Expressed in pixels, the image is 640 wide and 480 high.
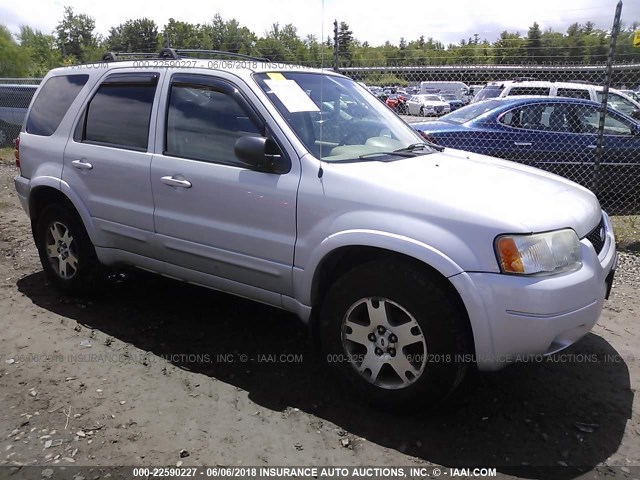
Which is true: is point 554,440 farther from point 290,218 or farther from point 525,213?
point 290,218

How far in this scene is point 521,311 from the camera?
2.58 meters

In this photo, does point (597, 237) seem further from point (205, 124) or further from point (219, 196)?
point (205, 124)

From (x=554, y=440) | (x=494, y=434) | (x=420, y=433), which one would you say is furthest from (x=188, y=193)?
(x=554, y=440)

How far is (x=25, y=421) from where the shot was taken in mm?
3029

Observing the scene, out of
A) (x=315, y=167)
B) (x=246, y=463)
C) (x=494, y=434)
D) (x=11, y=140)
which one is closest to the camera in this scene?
(x=246, y=463)

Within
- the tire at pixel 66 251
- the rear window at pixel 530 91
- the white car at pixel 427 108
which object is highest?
the rear window at pixel 530 91

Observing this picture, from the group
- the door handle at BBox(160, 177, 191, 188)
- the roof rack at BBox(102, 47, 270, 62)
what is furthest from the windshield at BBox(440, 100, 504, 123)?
the door handle at BBox(160, 177, 191, 188)

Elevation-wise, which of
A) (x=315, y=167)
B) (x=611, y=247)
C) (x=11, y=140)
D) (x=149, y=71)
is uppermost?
(x=149, y=71)

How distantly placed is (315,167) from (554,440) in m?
1.93

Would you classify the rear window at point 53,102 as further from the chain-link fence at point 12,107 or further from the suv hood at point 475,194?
the chain-link fence at point 12,107

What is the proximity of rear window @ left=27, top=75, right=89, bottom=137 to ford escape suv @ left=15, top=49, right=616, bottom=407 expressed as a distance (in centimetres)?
3

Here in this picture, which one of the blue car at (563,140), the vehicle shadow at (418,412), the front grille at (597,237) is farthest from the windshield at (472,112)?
the front grille at (597,237)

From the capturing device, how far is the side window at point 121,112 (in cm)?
391

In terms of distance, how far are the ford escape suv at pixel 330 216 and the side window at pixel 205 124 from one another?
11mm
